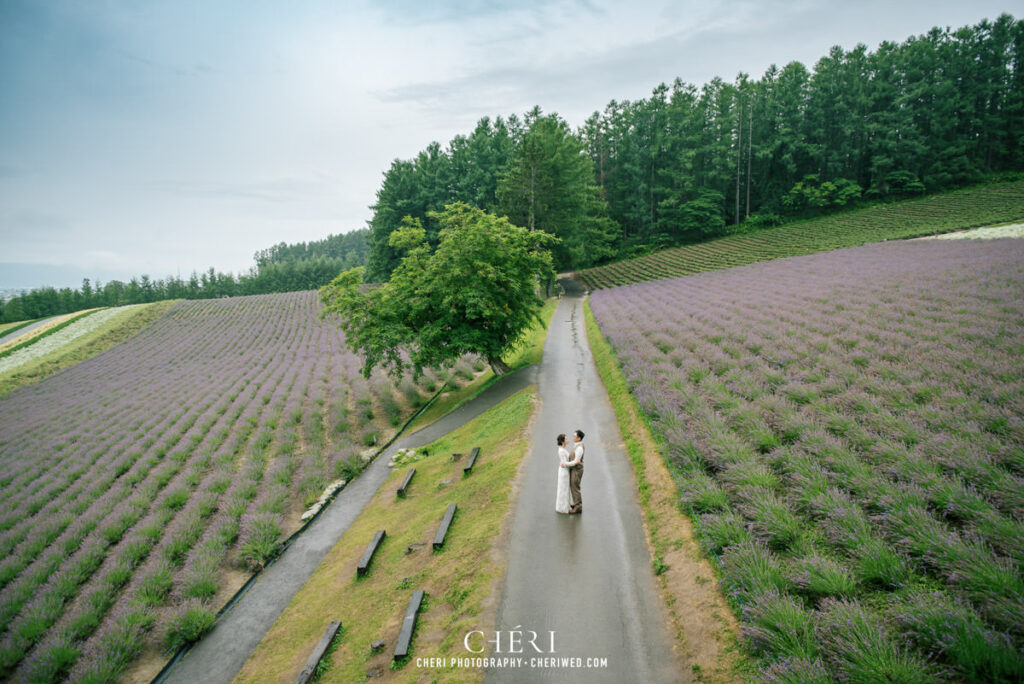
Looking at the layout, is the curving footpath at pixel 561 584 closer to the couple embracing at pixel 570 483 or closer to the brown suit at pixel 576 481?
the couple embracing at pixel 570 483

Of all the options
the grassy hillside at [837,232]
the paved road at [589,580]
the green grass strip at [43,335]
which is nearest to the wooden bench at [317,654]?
the paved road at [589,580]

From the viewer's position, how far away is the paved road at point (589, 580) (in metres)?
5.88

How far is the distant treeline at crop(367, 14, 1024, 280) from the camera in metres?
55.2

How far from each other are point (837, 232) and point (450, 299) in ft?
151

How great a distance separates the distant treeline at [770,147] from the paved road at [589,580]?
3907cm

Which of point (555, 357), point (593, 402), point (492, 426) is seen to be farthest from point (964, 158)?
point (492, 426)

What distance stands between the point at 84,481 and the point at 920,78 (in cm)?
9397

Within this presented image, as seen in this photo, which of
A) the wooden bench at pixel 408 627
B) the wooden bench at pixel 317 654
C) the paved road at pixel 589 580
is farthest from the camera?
the wooden bench at pixel 317 654

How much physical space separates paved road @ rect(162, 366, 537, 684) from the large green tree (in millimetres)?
5328

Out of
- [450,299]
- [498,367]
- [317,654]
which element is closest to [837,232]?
[498,367]

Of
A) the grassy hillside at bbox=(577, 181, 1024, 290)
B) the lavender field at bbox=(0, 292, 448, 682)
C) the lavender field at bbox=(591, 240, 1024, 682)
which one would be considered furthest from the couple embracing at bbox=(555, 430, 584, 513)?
the grassy hillside at bbox=(577, 181, 1024, 290)

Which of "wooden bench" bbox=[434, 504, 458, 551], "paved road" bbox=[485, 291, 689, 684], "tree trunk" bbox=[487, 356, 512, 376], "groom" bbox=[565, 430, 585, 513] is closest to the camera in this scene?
"paved road" bbox=[485, 291, 689, 684]

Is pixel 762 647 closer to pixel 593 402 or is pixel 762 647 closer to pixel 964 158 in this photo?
pixel 593 402

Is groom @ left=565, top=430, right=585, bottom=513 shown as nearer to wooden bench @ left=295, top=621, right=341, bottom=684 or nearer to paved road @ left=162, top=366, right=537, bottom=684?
wooden bench @ left=295, top=621, right=341, bottom=684
